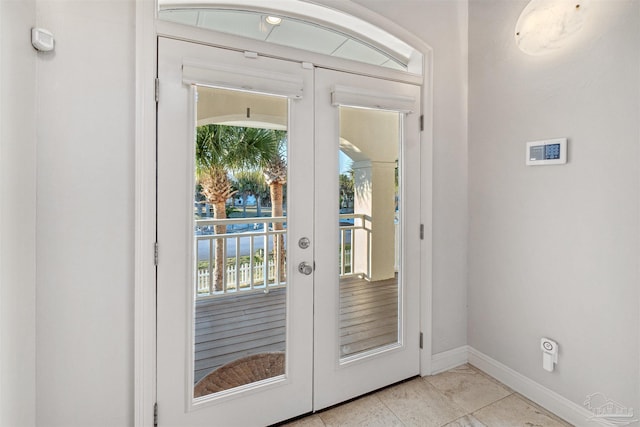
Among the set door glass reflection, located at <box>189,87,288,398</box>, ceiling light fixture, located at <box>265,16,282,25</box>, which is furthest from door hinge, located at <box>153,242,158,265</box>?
ceiling light fixture, located at <box>265,16,282,25</box>

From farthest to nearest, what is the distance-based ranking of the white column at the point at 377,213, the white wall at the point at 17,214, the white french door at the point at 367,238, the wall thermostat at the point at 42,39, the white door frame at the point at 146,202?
the white column at the point at 377,213
the white french door at the point at 367,238
the white door frame at the point at 146,202
the wall thermostat at the point at 42,39
the white wall at the point at 17,214

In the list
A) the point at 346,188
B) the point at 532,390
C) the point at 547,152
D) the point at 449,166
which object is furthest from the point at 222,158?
the point at 532,390

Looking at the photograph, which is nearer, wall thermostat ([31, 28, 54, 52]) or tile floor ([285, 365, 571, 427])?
wall thermostat ([31, 28, 54, 52])

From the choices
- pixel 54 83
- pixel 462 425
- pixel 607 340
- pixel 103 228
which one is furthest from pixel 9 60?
pixel 607 340

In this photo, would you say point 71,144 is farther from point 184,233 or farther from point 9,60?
point 184,233

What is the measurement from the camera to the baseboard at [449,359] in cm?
240

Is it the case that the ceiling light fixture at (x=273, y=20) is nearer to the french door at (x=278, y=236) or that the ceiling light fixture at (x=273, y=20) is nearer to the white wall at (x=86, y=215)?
the french door at (x=278, y=236)

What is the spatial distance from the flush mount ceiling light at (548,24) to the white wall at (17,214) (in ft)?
8.79

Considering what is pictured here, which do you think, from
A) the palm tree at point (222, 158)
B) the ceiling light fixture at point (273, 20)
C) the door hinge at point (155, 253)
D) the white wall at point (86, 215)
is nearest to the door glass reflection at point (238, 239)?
the palm tree at point (222, 158)

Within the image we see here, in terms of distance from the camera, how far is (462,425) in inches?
73.4

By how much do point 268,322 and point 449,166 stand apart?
1.75 meters

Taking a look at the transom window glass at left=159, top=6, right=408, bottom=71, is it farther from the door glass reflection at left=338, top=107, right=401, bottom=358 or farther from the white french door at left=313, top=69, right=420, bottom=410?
the door glass reflection at left=338, top=107, right=401, bottom=358

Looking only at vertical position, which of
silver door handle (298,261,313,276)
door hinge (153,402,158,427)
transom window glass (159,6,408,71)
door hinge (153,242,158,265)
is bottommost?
door hinge (153,402,158,427)

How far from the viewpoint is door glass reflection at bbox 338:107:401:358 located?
6.77 ft
